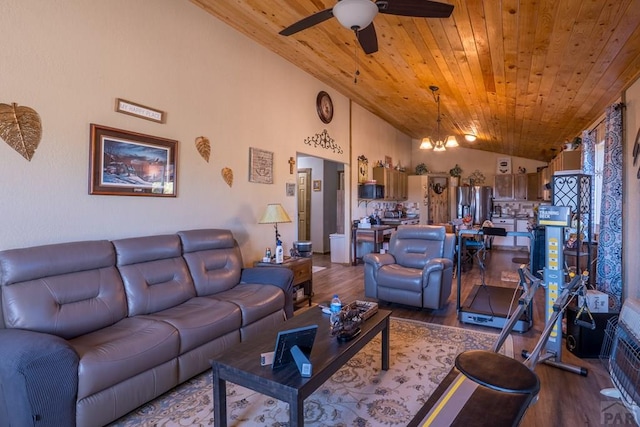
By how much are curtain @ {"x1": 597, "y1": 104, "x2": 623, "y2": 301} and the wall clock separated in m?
3.68

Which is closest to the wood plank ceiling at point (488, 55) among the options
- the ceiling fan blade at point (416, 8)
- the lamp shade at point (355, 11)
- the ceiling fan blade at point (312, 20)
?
the ceiling fan blade at point (416, 8)

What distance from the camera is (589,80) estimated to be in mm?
3285

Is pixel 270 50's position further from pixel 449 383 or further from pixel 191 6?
pixel 449 383

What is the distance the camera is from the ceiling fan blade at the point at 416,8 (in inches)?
80.7

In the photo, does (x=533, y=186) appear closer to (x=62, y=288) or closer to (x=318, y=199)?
(x=318, y=199)

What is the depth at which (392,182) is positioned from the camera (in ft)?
26.3

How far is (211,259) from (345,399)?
1.73 meters

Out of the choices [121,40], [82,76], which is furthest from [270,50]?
[82,76]

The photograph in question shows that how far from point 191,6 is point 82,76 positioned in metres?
1.42

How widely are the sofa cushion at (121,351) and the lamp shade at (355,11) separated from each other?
2256mm

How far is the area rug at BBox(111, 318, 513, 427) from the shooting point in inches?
76.8

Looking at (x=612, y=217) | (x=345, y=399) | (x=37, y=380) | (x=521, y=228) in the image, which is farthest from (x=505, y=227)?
(x=37, y=380)

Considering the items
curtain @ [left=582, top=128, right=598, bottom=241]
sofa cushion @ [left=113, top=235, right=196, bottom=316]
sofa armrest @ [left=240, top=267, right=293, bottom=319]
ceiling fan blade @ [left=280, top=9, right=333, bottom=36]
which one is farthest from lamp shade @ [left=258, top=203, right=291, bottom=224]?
curtain @ [left=582, top=128, right=598, bottom=241]

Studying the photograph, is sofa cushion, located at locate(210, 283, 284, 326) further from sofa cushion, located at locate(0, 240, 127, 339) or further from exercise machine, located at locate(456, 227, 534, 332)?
exercise machine, located at locate(456, 227, 534, 332)
